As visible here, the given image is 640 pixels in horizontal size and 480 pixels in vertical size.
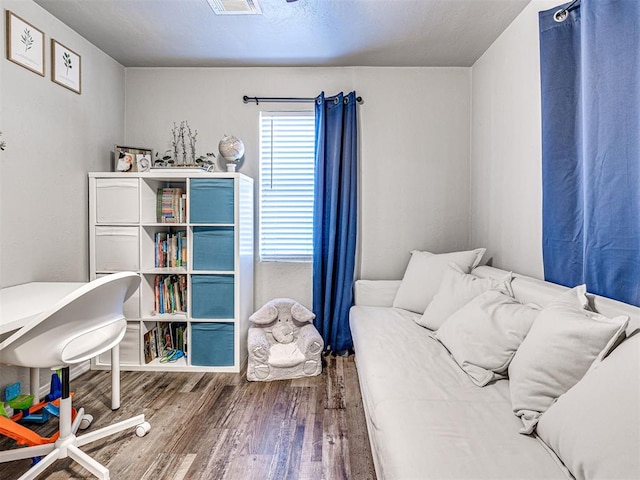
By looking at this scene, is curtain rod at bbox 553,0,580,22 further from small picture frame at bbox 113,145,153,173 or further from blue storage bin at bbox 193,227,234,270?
small picture frame at bbox 113,145,153,173

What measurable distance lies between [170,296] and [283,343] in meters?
0.97

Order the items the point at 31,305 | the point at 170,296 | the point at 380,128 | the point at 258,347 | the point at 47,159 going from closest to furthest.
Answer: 1. the point at 31,305
2. the point at 47,159
3. the point at 258,347
4. the point at 170,296
5. the point at 380,128

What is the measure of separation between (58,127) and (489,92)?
318cm

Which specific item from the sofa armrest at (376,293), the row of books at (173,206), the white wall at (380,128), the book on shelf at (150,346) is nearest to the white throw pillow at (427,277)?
the sofa armrest at (376,293)

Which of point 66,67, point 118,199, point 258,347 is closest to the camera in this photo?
point 66,67

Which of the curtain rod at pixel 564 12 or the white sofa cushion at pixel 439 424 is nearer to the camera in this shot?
the white sofa cushion at pixel 439 424

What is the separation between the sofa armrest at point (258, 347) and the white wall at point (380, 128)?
→ 64 centimetres

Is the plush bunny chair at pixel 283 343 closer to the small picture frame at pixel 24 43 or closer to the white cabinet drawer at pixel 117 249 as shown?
the white cabinet drawer at pixel 117 249

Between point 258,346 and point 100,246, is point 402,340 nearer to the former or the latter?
point 258,346

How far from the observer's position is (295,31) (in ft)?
8.85

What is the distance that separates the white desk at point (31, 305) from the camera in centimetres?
157

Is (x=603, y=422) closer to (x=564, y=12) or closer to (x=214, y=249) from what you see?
(x=564, y=12)

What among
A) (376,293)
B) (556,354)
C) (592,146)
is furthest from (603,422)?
(376,293)

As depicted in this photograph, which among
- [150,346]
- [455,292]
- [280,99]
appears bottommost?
[150,346]
